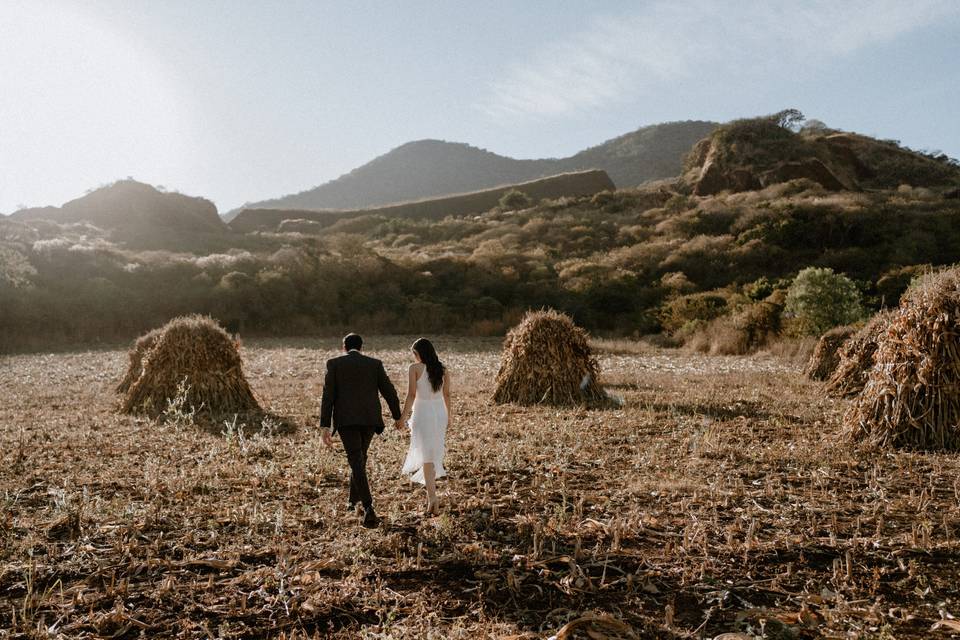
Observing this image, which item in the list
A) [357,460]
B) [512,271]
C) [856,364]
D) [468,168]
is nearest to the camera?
[357,460]

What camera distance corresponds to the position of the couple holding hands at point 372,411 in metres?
5.58

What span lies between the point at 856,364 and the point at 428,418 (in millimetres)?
9451

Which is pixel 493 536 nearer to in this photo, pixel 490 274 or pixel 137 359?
pixel 137 359

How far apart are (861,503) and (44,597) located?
6.41m

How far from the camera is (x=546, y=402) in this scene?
1145cm

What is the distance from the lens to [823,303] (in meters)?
20.6

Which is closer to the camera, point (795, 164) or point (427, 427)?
point (427, 427)

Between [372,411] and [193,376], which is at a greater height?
[372,411]

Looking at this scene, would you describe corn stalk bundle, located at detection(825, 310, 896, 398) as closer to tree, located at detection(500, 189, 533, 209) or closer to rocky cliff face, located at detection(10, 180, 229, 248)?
rocky cliff face, located at detection(10, 180, 229, 248)

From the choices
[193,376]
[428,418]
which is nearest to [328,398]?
[428,418]

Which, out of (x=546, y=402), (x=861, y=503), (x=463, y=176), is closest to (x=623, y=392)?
(x=546, y=402)

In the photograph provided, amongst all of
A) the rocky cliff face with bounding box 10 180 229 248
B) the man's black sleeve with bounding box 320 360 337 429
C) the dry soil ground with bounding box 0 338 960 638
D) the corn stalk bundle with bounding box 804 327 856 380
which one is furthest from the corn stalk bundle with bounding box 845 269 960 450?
the rocky cliff face with bounding box 10 180 229 248

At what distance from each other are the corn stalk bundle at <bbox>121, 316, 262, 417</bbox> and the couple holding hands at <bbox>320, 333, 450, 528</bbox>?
5880mm

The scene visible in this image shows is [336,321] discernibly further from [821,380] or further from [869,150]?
[869,150]
